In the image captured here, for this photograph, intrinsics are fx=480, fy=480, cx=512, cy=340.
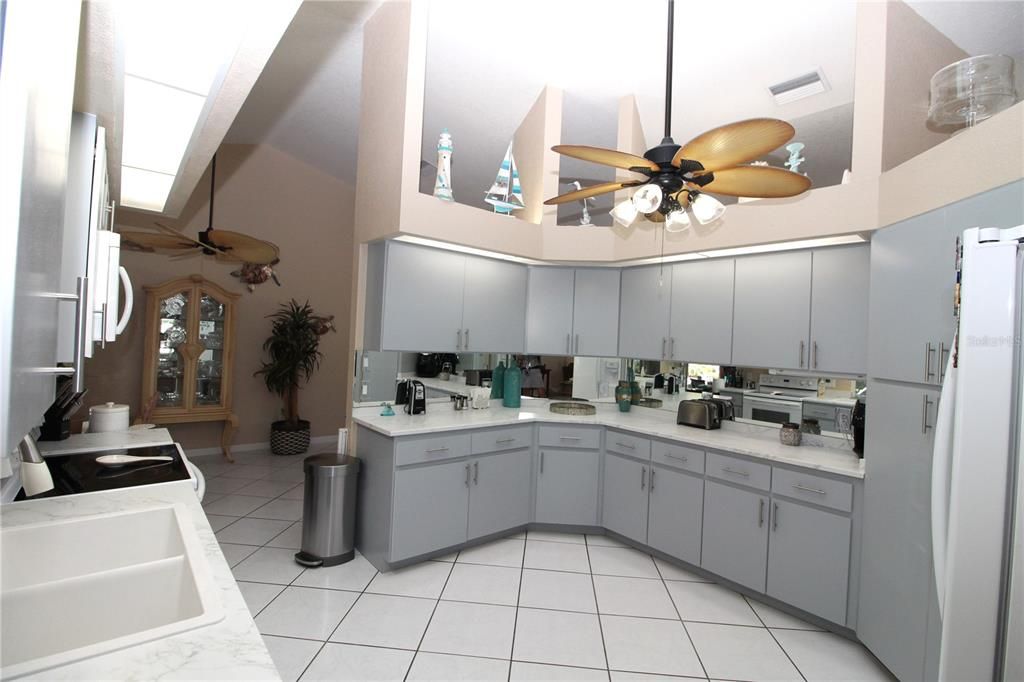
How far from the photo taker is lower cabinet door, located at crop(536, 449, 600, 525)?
12.0 feet

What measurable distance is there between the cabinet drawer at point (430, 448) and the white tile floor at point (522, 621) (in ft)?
2.31

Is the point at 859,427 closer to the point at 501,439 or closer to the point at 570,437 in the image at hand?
the point at 570,437

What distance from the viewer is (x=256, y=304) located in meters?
5.81

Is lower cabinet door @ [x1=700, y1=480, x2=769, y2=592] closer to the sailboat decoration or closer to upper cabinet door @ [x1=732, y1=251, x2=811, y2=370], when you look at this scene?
upper cabinet door @ [x1=732, y1=251, x2=811, y2=370]

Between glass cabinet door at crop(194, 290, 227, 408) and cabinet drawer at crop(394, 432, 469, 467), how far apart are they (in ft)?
11.2

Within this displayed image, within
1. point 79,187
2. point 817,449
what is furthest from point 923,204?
point 79,187

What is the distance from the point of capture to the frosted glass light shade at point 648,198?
6.59 ft

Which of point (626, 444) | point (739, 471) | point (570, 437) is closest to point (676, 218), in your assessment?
point (739, 471)

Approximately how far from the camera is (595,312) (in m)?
4.05

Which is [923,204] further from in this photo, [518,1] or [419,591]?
[419,591]

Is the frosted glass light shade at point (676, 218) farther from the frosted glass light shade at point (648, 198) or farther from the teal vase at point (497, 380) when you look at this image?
the teal vase at point (497, 380)

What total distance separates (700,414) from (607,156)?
7.33ft

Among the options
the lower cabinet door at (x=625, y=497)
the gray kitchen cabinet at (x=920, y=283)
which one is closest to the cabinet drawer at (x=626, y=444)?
the lower cabinet door at (x=625, y=497)

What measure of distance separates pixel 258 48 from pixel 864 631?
145 inches
